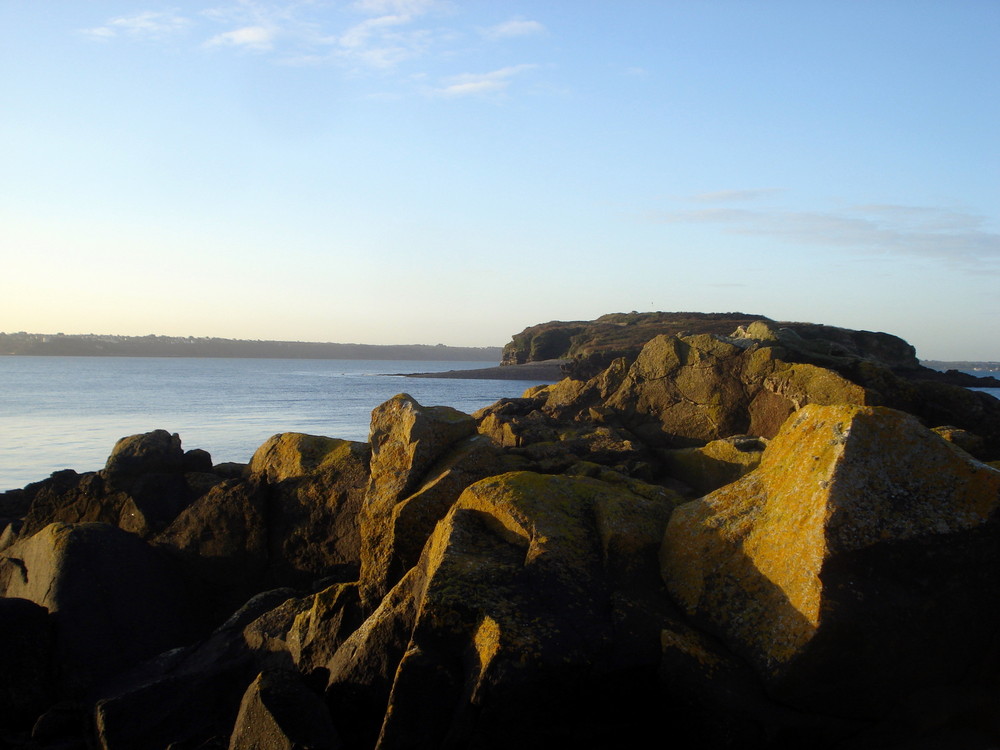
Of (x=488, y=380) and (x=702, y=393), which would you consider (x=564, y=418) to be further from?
(x=488, y=380)

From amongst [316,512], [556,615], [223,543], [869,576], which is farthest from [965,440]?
[223,543]

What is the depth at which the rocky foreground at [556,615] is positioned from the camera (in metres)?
5.27

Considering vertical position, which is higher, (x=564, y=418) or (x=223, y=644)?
(x=564, y=418)

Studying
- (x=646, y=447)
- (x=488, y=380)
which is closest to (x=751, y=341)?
(x=646, y=447)

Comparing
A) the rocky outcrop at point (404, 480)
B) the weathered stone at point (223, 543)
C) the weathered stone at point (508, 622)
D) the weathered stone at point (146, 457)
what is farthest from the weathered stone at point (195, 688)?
the weathered stone at point (146, 457)

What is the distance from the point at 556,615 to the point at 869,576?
2.18 meters

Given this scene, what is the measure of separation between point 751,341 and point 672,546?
994 cm

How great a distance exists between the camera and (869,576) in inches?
209

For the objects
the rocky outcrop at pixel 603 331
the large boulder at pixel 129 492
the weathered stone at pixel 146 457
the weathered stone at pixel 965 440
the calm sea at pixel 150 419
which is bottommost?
the calm sea at pixel 150 419

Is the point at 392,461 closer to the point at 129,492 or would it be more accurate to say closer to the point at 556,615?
the point at 556,615

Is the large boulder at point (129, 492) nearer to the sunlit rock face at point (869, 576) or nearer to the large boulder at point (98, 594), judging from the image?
the large boulder at point (98, 594)

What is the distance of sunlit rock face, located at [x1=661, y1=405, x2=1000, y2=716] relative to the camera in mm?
5215

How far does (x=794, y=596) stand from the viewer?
538 cm

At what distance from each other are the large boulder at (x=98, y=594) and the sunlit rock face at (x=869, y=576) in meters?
6.09
